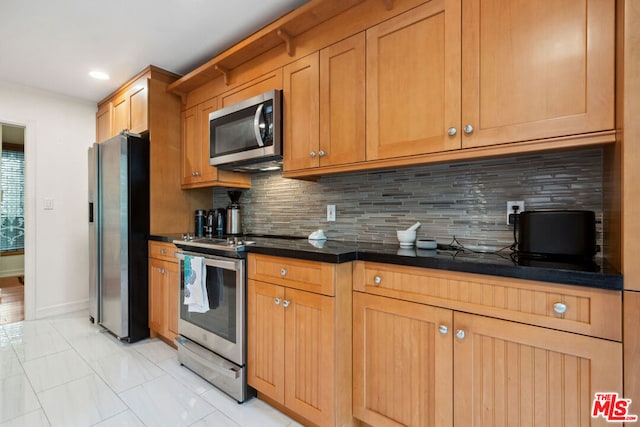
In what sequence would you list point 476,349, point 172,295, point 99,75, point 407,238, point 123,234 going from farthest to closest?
point 99,75 → point 123,234 → point 172,295 → point 407,238 → point 476,349

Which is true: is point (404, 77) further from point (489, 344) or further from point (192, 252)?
point (192, 252)

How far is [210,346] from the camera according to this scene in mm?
2008

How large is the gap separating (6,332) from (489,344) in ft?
13.1

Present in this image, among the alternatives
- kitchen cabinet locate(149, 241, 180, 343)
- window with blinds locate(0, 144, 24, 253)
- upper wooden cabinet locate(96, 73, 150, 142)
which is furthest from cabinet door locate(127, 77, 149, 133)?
window with blinds locate(0, 144, 24, 253)

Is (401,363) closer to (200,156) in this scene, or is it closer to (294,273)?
(294,273)

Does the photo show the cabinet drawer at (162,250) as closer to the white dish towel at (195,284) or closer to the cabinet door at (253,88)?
the white dish towel at (195,284)

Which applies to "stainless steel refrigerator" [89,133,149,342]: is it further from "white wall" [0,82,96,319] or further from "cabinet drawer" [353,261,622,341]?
"cabinet drawer" [353,261,622,341]

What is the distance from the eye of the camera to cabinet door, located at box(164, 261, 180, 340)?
243cm

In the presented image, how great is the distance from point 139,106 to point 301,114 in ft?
5.91

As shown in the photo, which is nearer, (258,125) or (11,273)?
(258,125)

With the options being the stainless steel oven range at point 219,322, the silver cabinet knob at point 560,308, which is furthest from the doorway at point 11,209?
the silver cabinet knob at point 560,308

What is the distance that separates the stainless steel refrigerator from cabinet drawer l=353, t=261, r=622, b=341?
221 centimetres

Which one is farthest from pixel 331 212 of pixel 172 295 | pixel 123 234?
pixel 123 234

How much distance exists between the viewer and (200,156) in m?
2.70
